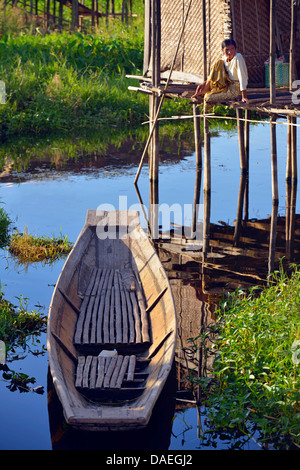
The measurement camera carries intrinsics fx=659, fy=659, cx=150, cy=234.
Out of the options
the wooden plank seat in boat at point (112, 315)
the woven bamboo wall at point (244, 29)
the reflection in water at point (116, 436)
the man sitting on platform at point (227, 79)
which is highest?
the woven bamboo wall at point (244, 29)

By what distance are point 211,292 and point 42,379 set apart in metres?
2.48

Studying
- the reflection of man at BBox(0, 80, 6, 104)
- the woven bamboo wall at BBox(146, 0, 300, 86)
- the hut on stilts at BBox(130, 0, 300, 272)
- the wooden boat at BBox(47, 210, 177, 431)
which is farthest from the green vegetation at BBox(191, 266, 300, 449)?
the reflection of man at BBox(0, 80, 6, 104)

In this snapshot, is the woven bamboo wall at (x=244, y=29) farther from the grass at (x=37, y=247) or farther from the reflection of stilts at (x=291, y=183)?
the grass at (x=37, y=247)

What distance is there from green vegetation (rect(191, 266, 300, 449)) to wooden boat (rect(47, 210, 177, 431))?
0.49m

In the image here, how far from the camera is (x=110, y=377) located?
4.81 meters

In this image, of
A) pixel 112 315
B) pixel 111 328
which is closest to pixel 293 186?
pixel 112 315

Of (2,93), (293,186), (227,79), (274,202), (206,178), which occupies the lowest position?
(274,202)

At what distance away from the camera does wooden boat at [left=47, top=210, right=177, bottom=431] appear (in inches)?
170

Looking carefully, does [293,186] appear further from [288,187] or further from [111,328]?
[111,328]

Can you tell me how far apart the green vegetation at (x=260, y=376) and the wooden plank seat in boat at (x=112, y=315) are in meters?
0.62

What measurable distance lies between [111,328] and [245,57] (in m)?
6.09

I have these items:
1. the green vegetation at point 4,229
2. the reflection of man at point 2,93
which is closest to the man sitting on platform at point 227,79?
the green vegetation at point 4,229

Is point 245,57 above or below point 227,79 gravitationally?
above

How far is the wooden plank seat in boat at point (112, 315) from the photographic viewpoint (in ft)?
18.1
